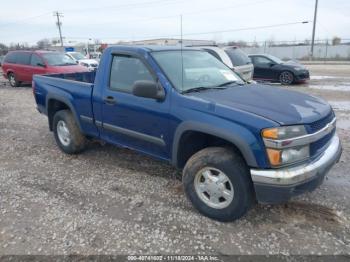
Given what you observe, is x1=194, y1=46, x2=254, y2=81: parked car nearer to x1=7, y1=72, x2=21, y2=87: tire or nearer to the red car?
the red car

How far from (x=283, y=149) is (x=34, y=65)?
13449 mm

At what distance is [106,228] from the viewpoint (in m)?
3.43

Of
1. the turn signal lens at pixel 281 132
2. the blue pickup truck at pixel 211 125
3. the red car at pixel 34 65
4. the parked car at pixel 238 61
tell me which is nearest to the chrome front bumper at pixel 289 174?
the blue pickup truck at pixel 211 125

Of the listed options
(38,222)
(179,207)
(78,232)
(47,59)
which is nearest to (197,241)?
(179,207)

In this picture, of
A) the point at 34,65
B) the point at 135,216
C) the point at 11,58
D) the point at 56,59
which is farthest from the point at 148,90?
the point at 11,58

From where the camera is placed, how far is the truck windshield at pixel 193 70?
388cm

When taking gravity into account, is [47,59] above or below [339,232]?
above

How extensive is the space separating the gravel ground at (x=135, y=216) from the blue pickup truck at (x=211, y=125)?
1.15ft

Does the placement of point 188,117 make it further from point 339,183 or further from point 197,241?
point 339,183

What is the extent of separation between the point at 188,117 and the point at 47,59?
12.0 meters

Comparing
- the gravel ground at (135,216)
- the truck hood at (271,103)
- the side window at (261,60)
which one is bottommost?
the gravel ground at (135,216)

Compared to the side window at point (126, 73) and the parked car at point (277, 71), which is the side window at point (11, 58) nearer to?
the parked car at point (277, 71)

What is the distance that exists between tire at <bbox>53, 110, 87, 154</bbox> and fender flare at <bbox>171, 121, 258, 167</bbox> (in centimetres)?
230

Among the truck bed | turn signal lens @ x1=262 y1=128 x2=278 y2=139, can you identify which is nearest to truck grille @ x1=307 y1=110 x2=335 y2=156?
turn signal lens @ x1=262 y1=128 x2=278 y2=139
